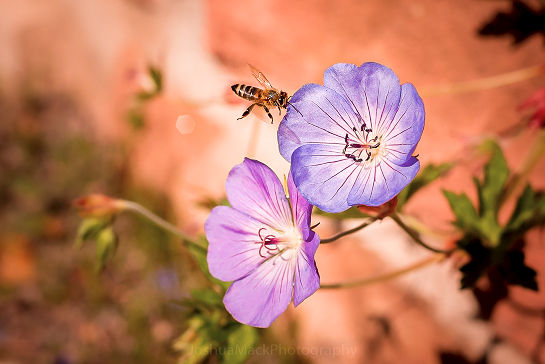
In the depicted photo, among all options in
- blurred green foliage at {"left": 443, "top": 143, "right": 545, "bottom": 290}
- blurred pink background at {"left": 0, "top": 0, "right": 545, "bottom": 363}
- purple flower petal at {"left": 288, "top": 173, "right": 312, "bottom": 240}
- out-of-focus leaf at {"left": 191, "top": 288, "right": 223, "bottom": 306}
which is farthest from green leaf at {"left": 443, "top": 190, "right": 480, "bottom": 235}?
out-of-focus leaf at {"left": 191, "top": 288, "right": 223, "bottom": 306}

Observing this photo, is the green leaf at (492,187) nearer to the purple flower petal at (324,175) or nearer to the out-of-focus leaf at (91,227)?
the purple flower petal at (324,175)

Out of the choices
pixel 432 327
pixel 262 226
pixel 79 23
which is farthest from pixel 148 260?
pixel 262 226

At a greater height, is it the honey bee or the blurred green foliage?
the honey bee

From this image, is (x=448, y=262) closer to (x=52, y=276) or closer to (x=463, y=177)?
(x=463, y=177)

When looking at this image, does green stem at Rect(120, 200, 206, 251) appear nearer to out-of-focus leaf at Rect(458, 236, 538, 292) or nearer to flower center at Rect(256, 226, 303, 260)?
flower center at Rect(256, 226, 303, 260)

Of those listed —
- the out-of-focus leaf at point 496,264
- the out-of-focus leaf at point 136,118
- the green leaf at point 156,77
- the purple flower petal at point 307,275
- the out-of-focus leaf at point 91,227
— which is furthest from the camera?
the out-of-focus leaf at point 136,118

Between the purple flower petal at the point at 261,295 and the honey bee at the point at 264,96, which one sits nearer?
the purple flower petal at the point at 261,295

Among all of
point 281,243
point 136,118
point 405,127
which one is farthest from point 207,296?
point 136,118

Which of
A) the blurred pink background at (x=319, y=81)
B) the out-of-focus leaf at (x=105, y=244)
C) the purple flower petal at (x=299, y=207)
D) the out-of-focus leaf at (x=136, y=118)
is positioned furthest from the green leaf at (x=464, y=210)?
the out-of-focus leaf at (x=136, y=118)
